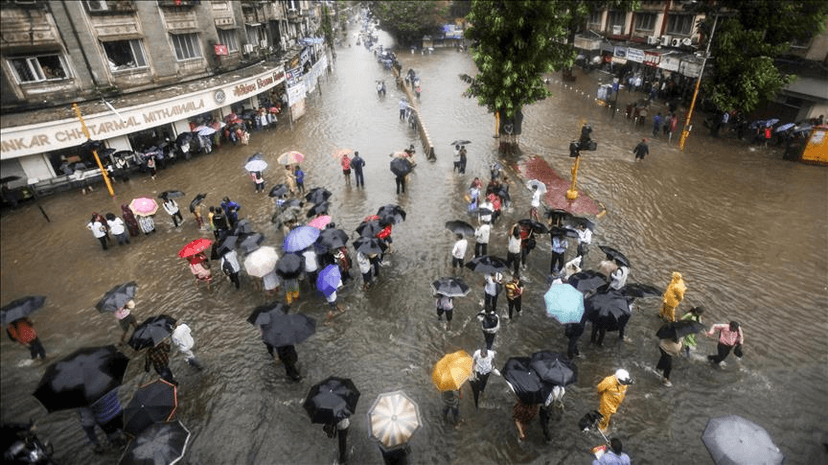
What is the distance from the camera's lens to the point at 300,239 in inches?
476

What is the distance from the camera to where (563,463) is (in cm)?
830

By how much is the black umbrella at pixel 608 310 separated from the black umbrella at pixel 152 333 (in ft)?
30.9

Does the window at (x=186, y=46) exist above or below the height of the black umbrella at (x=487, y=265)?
above

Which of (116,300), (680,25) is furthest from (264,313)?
(680,25)

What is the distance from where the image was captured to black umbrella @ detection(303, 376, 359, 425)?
7418 millimetres

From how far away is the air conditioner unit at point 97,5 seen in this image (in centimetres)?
2133

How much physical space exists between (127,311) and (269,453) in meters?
5.47

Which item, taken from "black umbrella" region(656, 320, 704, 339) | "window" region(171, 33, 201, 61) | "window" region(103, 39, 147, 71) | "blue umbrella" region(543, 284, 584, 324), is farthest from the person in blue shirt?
"window" region(171, 33, 201, 61)

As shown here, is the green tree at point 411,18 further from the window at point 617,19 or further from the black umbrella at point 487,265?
the black umbrella at point 487,265

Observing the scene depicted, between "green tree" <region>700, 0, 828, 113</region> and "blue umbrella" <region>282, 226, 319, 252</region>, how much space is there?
21810mm

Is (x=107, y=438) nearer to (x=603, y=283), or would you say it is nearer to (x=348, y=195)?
(x=603, y=283)

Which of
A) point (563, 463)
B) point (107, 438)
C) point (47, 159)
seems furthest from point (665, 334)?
point (47, 159)

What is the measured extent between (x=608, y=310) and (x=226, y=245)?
1028cm

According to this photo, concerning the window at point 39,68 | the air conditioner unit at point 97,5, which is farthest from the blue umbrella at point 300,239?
the air conditioner unit at point 97,5
